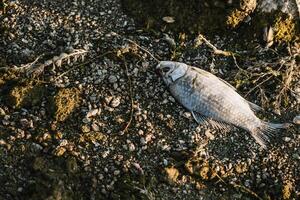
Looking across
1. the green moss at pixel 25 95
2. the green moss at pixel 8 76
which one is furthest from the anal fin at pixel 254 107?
the green moss at pixel 8 76

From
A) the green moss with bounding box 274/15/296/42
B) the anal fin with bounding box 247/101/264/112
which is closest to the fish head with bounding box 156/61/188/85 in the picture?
the anal fin with bounding box 247/101/264/112

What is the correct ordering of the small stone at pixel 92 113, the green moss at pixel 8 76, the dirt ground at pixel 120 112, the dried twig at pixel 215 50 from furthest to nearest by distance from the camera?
the dried twig at pixel 215 50 → the green moss at pixel 8 76 → the small stone at pixel 92 113 → the dirt ground at pixel 120 112

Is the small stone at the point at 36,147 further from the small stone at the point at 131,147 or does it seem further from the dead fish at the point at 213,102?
the dead fish at the point at 213,102

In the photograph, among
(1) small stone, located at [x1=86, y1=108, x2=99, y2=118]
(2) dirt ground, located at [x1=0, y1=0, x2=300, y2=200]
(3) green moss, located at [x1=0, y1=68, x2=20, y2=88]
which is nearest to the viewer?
(2) dirt ground, located at [x1=0, y1=0, x2=300, y2=200]

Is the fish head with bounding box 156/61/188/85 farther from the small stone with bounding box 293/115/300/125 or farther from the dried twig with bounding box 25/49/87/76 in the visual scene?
the small stone with bounding box 293/115/300/125

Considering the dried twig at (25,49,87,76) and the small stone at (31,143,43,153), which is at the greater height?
the dried twig at (25,49,87,76)

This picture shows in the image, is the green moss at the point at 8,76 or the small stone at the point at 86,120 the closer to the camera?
the small stone at the point at 86,120

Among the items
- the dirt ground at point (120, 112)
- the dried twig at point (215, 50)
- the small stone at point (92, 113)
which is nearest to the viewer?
the dirt ground at point (120, 112)

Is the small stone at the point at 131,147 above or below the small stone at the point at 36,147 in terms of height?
above
